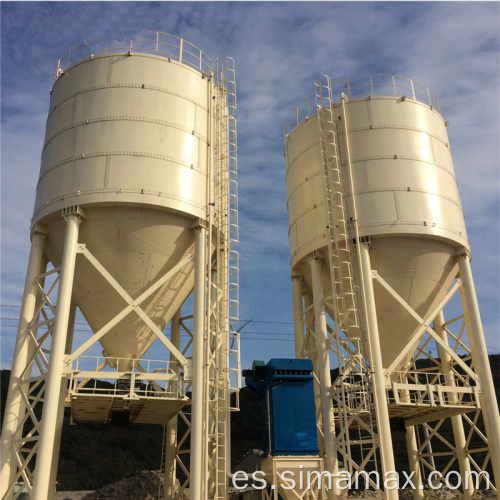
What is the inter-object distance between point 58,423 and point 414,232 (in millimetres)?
11373

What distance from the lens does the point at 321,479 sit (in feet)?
47.2

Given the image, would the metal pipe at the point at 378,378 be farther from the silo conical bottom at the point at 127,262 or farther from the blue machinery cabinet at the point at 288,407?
the silo conical bottom at the point at 127,262

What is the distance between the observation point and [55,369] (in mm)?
13273

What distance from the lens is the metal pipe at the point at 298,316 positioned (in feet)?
61.9

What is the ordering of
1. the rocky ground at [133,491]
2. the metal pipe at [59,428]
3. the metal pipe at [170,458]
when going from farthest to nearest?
the rocky ground at [133,491] < the metal pipe at [170,458] < the metal pipe at [59,428]

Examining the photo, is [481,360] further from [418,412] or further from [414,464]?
[414,464]

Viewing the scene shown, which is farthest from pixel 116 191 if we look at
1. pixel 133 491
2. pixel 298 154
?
pixel 133 491

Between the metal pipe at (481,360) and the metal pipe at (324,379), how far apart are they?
4318mm

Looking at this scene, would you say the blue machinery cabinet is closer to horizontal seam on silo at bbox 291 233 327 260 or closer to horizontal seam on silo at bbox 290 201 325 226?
horizontal seam on silo at bbox 291 233 327 260

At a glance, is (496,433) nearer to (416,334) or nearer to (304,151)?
(416,334)

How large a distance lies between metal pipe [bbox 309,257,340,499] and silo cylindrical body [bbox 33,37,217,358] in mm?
4074

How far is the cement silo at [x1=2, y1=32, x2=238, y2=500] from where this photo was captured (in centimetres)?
1407

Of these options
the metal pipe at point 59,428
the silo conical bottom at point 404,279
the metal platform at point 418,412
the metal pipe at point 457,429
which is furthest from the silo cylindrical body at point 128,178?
the metal pipe at point 457,429

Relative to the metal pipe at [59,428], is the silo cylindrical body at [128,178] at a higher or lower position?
higher
